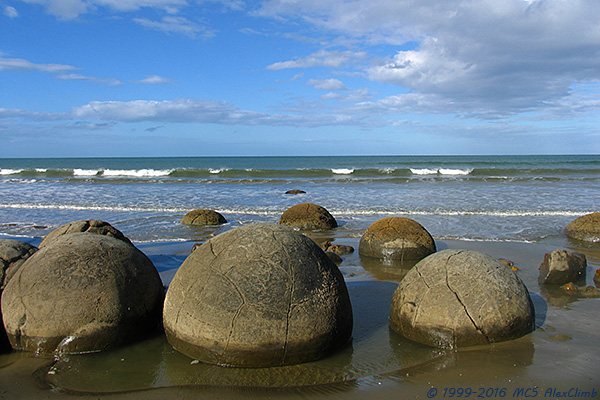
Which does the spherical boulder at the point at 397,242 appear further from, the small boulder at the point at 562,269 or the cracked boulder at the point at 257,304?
the cracked boulder at the point at 257,304

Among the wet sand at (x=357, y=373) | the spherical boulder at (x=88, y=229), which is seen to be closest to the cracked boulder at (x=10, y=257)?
the wet sand at (x=357, y=373)

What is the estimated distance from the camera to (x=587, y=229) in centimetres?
1173

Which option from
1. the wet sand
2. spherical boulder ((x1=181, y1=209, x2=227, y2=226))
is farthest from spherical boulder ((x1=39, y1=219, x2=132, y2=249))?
spherical boulder ((x1=181, y1=209, x2=227, y2=226))

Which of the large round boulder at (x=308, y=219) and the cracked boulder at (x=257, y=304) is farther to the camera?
the large round boulder at (x=308, y=219)

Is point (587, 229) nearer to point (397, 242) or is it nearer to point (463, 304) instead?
point (397, 242)

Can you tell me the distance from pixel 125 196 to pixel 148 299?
2090 cm

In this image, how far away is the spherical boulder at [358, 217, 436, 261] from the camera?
30.6 feet

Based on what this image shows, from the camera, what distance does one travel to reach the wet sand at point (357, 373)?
4.07 m

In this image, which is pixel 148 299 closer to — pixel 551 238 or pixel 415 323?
pixel 415 323

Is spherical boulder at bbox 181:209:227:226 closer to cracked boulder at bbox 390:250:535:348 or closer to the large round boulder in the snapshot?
the large round boulder

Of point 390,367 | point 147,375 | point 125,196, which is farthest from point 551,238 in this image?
point 125,196

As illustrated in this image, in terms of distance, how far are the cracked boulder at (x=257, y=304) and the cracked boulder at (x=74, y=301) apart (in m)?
0.49

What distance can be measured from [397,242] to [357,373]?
5235mm

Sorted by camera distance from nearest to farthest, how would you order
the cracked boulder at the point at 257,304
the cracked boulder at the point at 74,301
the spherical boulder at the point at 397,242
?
the cracked boulder at the point at 257,304 < the cracked boulder at the point at 74,301 < the spherical boulder at the point at 397,242
